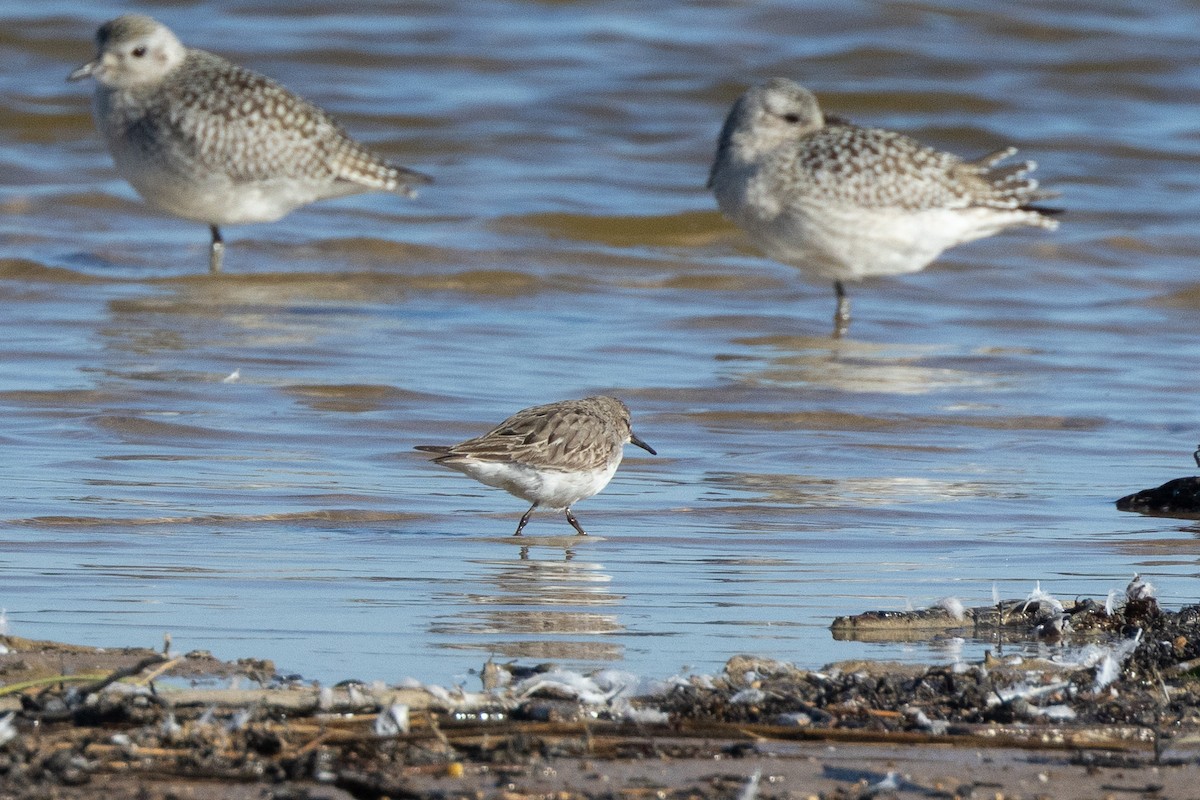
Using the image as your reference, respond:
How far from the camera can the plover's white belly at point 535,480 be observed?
20.2ft

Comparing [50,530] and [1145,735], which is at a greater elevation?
[1145,735]

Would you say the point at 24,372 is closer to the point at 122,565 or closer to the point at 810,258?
the point at 122,565

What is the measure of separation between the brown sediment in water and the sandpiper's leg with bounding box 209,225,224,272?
320 inches

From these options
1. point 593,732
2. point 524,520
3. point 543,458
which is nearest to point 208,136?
point 524,520

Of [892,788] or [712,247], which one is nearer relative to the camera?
[892,788]

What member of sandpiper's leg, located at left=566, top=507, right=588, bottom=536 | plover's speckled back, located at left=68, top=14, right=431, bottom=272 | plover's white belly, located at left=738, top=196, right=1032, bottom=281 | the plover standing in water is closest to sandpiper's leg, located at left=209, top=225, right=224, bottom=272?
plover's speckled back, located at left=68, top=14, right=431, bottom=272

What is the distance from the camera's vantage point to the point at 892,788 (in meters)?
3.41

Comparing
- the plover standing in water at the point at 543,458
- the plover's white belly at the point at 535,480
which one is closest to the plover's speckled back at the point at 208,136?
the plover standing in water at the point at 543,458

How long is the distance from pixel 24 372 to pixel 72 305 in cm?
212

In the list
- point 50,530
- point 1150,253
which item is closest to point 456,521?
point 50,530

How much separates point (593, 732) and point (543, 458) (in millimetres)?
2514

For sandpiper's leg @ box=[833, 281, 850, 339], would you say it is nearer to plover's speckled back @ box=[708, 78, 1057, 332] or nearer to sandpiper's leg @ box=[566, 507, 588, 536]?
plover's speckled back @ box=[708, 78, 1057, 332]

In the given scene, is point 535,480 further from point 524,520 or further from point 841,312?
point 841,312

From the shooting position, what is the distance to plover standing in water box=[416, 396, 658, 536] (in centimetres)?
615
